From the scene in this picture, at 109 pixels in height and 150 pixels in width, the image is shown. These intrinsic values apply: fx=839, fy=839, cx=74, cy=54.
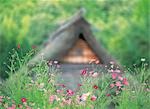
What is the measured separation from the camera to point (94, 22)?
1672 inches

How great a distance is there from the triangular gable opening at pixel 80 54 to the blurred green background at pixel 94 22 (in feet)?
19.4

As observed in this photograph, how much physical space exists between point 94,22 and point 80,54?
25629mm

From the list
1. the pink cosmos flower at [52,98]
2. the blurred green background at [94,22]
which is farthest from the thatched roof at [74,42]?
the pink cosmos flower at [52,98]

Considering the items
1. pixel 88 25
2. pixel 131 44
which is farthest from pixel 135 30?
pixel 88 25

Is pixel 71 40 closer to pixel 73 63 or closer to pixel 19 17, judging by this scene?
pixel 73 63

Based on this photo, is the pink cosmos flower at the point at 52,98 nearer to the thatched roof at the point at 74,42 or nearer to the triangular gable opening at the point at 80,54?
the thatched roof at the point at 74,42

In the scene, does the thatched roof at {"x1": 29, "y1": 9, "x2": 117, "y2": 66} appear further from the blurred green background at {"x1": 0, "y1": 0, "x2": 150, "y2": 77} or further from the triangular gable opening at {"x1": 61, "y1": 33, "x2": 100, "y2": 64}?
the blurred green background at {"x1": 0, "y1": 0, "x2": 150, "y2": 77}

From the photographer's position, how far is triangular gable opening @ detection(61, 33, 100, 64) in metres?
16.9

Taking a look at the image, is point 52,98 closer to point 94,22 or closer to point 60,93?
point 60,93

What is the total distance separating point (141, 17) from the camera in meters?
27.4

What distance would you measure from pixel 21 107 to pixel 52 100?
361 millimetres

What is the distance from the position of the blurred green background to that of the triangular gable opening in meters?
5.91

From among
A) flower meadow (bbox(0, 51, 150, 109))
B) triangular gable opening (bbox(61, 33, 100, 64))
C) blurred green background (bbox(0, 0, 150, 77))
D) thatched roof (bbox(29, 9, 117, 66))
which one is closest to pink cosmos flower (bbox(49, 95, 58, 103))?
flower meadow (bbox(0, 51, 150, 109))

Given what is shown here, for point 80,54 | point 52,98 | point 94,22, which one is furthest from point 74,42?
point 94,22
